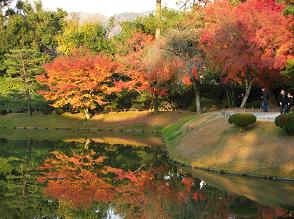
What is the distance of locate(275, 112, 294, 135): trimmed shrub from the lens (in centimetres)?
2703

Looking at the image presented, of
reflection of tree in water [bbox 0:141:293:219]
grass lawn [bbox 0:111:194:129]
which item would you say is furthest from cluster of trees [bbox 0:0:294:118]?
reflection of tree in water [bbox 0:141:293:219]

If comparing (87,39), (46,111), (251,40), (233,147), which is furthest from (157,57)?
(46,111)

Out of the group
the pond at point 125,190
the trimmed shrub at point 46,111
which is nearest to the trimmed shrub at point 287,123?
the pond at point 125,190

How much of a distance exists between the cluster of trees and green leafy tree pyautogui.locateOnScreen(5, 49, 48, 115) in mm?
141

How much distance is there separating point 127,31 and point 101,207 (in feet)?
156

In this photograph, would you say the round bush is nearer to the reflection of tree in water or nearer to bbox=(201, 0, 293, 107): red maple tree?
the reflection of tree in water

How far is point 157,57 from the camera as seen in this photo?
48469mm

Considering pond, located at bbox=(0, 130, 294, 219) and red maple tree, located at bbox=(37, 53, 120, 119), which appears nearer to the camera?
pond, located at bbox=(0, 130, 294, 219)

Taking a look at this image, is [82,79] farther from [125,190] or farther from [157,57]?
[125,190]

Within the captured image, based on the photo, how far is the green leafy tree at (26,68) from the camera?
68250 mm

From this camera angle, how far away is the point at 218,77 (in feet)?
185

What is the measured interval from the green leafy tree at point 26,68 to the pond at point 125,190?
30163 mm

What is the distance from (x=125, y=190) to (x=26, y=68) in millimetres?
49908

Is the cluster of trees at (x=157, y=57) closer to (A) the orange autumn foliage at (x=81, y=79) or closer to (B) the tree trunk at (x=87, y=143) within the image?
(A) the orange autumn foliage at (x=81, y=79)
